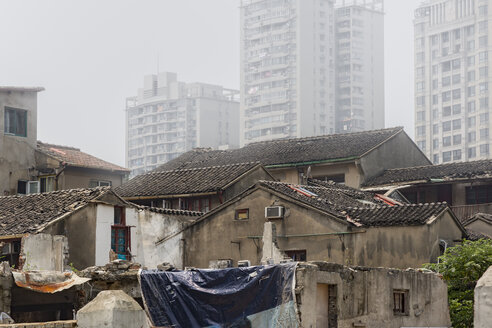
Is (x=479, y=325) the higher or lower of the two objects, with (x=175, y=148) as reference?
lower

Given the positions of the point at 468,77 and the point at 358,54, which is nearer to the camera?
the point at 468,77

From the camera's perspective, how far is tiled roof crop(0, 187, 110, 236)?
93.0ft

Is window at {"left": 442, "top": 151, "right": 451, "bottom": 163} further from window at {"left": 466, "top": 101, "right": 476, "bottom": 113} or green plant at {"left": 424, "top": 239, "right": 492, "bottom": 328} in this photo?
green plant at {"left": 424, "top": 239, "right": 492, "bottom": 328}

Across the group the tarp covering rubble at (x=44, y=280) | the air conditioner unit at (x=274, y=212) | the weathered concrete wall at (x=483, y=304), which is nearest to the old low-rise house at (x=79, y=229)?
the air conditioner unit at (x=274, y=212)

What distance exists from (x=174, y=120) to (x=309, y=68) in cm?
2369

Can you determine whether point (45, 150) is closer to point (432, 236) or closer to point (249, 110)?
point (432, 236)

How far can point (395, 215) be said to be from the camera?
28734 mm

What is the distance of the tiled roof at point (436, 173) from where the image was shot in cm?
4106

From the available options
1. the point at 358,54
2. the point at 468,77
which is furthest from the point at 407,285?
the point at 358,54

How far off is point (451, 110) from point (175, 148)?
40433 mm

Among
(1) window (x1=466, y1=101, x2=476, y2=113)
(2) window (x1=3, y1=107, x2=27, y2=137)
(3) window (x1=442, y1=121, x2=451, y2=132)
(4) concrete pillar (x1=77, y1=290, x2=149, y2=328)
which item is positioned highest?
(1) window (x1=466, y1=101, x2=476, y2=113)

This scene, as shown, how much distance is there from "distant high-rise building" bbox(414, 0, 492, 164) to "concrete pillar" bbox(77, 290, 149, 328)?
98.7 meters

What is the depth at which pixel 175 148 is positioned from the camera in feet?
439

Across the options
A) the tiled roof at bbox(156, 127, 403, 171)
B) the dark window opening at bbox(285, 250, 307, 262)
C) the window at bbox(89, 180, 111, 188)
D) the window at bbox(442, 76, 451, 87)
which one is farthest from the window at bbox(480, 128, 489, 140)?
the dark window opening at bbox(285, 250, 307, 262)
